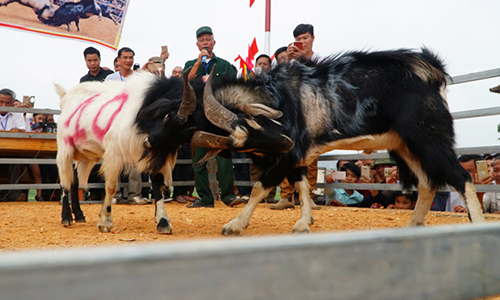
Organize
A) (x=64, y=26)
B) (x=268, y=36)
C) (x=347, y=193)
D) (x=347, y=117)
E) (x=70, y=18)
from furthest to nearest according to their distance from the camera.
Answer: (x=70, y=18), (x=64, y=26), (x=268, y=36), (x=347, y=193), (x=347, y=117)

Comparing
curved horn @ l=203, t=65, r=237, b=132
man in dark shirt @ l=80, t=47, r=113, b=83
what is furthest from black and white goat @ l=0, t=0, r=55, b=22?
curved horn @ l=203, t=65, r=237, b=132

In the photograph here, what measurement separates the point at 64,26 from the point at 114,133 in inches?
299

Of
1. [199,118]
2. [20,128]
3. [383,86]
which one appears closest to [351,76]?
[383,86]

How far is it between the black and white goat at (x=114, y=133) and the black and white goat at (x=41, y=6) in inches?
251

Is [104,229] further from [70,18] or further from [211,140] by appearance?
[70,18]

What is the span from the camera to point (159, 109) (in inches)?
185

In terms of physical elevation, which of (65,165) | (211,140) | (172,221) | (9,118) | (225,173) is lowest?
(172,221)

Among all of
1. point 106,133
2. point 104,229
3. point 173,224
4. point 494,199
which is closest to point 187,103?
point 106,133

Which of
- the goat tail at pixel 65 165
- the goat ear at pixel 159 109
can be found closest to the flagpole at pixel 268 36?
the goat tail at pixel 65 165

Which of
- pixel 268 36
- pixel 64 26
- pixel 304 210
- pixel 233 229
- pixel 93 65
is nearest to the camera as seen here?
pixel 233 229

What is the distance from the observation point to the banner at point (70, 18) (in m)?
11.1

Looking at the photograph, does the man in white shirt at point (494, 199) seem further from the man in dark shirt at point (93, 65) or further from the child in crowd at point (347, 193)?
the man in dark shirt at point (93, 65)

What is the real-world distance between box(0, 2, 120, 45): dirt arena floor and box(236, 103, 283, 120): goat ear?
857cm

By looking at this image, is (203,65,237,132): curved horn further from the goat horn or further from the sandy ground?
the sandy ground
